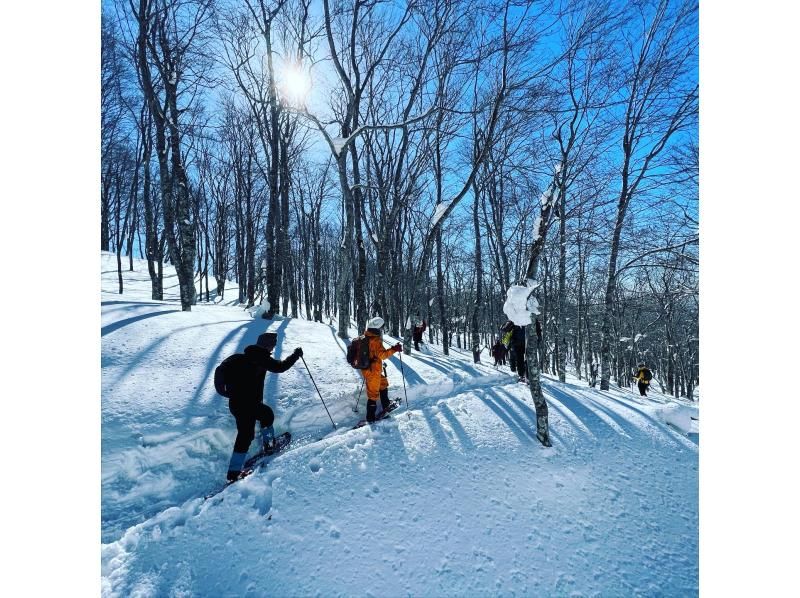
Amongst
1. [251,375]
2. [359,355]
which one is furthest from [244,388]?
[359,355]

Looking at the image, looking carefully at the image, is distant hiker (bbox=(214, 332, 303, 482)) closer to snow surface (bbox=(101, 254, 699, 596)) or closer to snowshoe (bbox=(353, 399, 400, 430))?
snow surface (bbox=(101, 254, 699, 596))

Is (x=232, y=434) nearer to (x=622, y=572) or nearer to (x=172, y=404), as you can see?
(x=172, y=404)

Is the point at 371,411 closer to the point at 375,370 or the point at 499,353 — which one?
the point at 375,370

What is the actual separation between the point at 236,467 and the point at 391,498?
5.87 feet

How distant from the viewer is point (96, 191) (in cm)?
247

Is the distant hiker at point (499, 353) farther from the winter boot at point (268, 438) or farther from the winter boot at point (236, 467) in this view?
the winter boot at point (236, 467)

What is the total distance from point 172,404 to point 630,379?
112 feet

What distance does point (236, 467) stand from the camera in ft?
11.1

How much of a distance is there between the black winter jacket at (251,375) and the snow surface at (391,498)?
809mm

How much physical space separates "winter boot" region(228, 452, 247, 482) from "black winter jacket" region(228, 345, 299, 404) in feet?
1.89

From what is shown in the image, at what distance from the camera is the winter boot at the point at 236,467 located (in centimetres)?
334
